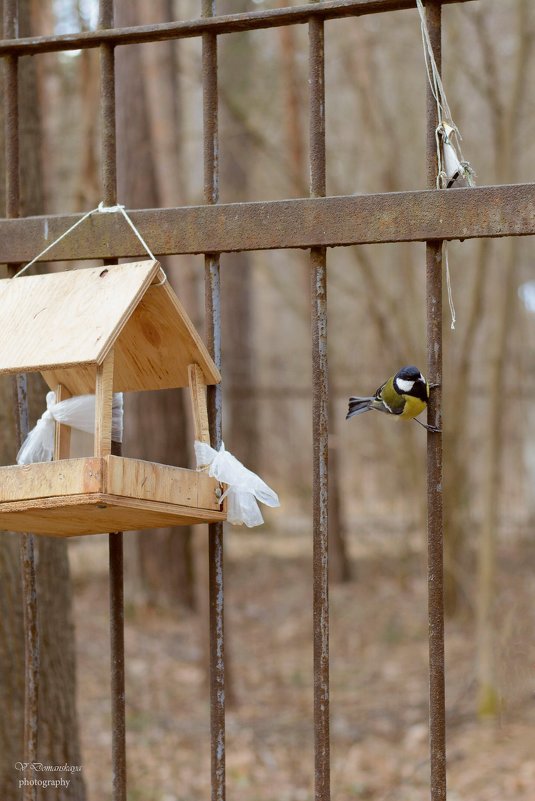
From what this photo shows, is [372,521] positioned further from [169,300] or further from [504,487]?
[169,300]

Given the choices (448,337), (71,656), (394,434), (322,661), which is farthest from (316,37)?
(394,434)

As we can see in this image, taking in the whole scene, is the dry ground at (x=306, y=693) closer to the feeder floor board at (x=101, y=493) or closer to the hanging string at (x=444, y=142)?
the feeder floor board at (x=101, y=493)

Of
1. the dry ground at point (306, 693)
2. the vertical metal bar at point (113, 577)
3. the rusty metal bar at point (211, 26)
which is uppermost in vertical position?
the rusty metal bar at point (211, 26)

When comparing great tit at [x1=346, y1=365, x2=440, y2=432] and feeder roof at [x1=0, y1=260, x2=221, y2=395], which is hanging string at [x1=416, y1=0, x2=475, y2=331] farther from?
feeder roof at [x1=0, y1=260, x2=221, y2=395]

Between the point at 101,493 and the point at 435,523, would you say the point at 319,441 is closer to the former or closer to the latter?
the point at 435,523

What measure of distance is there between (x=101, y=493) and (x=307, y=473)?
32.8 feet

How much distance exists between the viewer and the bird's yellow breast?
2352 mm

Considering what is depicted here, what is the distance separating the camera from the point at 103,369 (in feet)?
6.51

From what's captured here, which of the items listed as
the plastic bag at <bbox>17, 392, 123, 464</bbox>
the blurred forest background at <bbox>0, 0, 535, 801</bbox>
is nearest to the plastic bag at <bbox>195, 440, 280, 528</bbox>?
the plastic bag at <bbox>17, 392, 123, 464</bbox>

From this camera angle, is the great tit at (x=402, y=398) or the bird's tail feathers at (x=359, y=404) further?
the bird's tail feathers at (x=359, y=404)

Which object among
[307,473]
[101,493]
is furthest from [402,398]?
[307,473]

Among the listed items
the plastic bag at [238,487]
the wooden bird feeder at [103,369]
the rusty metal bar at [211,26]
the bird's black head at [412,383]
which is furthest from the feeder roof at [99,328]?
the rusty metal bar at [211,26]

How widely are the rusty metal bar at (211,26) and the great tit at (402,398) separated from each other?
84 cm

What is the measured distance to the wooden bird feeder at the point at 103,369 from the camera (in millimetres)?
1894
